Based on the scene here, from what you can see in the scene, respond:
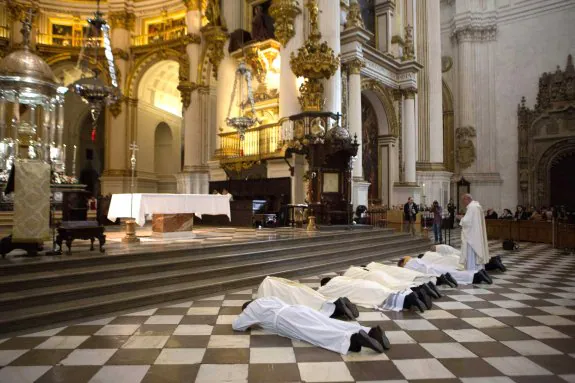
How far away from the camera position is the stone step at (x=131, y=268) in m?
4.93

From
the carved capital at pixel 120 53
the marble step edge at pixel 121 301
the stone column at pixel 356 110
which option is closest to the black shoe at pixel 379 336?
the marble step edge at pixel 121 301

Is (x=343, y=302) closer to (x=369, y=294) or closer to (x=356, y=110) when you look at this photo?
(x=369, y=294)

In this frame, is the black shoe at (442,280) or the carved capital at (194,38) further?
the carved capital at (194,38)

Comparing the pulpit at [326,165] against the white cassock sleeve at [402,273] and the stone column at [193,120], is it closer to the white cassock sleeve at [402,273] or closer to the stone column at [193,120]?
the white cassock sleeve at [402,273]

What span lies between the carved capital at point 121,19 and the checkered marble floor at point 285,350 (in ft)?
63.9

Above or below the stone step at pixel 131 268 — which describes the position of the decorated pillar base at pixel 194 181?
above

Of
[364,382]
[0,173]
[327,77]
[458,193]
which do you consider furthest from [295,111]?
[458,193]

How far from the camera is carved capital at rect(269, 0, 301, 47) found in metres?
13.7

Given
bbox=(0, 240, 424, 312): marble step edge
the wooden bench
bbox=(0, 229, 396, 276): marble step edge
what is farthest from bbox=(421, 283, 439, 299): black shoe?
the wooden bench

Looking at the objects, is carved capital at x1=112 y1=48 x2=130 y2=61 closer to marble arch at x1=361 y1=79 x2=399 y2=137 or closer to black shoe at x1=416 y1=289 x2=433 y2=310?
marble arch at x1=361 y1=79 x2=399 y2=137

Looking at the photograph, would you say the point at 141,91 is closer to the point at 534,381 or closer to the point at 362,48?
the point at 362,48

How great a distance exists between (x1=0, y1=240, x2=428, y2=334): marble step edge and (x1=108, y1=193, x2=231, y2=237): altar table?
2583mm

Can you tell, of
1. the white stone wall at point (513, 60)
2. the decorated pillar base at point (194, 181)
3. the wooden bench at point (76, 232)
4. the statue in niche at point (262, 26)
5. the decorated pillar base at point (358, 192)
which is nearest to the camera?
the wooden bench at point (76, 232)

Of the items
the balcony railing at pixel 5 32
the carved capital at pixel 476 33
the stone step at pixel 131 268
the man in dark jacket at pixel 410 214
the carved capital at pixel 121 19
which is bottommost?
the stone step at pixel 131 268
